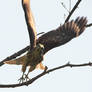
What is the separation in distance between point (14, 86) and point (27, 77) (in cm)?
63

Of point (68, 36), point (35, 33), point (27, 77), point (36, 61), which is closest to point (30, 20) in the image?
point (35, 33)

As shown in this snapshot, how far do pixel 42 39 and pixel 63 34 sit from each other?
0.71m

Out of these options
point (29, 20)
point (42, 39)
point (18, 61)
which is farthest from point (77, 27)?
point (29, 20)

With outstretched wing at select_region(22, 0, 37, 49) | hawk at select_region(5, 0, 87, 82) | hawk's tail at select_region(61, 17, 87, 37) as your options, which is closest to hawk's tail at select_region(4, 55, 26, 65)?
hawk at select_region(5, 0, 87, 82)

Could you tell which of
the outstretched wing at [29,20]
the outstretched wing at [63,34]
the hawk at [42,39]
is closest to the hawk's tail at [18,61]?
the hawk at [42,39]

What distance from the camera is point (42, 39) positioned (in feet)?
13.1

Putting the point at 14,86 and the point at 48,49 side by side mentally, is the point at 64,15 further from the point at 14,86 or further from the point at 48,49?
the point at 14,86

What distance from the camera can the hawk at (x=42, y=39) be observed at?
12.0 feet

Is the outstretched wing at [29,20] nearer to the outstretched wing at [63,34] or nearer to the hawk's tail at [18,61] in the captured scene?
the outstretched wing at [63,34]

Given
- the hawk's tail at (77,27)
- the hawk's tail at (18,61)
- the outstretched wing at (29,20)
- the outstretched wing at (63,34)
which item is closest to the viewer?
the outstretched wing at (29,20)

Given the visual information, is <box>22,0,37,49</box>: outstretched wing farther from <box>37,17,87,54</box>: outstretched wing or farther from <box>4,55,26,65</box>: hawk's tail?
<box>4,55,26,65</box>: hawk's tail

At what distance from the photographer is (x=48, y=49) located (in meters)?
4.22

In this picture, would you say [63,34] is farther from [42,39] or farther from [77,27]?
[42,39]

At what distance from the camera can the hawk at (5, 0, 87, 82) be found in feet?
12.0
